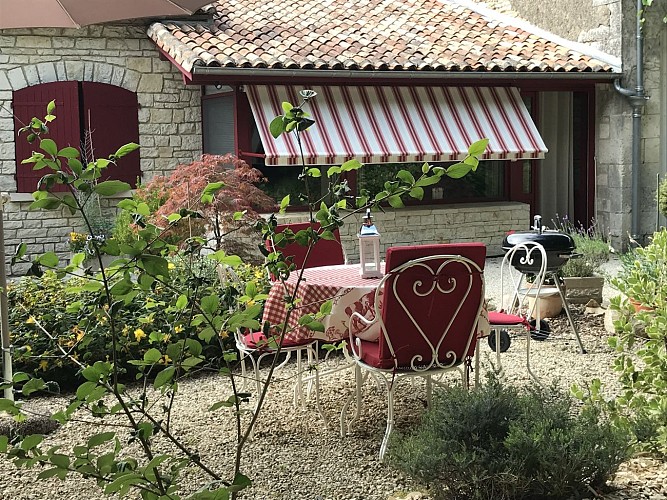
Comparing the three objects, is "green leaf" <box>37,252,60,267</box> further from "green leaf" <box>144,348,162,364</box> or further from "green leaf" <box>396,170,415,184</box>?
"green leaf" <box>396,170,415,184</box>

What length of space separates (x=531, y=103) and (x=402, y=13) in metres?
2.63

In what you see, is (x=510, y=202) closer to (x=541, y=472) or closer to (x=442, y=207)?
(x=442, y=207)

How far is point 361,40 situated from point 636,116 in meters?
4.15

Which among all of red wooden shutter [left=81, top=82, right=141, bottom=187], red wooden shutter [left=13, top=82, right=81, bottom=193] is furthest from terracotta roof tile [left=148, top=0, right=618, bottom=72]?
red wooden shutter [left=13, top=82, right=81, bottom=193]

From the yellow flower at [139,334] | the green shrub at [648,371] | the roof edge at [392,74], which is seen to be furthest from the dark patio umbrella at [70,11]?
the roof edge at [392,74]

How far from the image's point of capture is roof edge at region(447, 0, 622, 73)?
523 inches

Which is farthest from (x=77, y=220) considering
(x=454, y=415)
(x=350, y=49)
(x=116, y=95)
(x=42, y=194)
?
(x=42, y=194)

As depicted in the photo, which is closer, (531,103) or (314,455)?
(314,455)

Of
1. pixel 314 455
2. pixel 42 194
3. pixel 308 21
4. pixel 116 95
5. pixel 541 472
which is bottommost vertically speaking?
pixel 314 455

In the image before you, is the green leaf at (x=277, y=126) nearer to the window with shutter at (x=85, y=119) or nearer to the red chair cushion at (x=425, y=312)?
the red chair cushion at (x=425, y=312)

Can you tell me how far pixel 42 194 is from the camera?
2467 mm

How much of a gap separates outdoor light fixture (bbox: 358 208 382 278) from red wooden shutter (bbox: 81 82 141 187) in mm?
7220

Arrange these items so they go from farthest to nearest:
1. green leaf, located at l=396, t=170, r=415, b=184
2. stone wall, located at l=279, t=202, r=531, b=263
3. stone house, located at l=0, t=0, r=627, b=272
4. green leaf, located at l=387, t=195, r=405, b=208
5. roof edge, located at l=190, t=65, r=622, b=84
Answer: stone wall, located at l=279, t=202, r=531, b=263 → stone house, located at l=0, t=0, r=627, b=272 → roof edge, located at l=190, t=65, r=622, b=84 → green leaf, located at l=387, t=195, r=405, b=208 → green leaf, located at l=396, t=170, r=415, b=184

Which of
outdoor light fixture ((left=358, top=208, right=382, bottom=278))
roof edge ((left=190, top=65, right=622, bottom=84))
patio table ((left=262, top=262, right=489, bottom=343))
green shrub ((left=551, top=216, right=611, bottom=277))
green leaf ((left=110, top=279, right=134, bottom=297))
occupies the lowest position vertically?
green shrub ((left=551, top=216, right=611, bottom=277))
